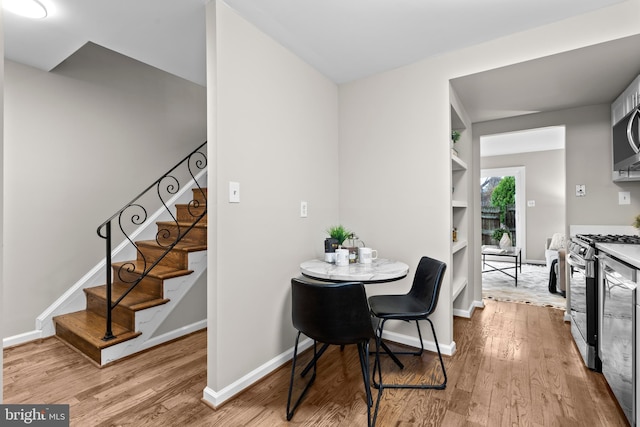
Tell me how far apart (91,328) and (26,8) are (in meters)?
2.25

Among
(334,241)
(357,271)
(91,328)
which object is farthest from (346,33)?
(91,328)

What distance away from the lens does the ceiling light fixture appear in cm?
189

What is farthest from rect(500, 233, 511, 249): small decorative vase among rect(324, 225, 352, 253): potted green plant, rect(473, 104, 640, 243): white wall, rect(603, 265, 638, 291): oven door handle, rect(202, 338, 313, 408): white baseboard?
rect(202, 338, 313, 408): white baseboard

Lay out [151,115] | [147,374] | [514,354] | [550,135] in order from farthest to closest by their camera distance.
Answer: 1. [550,135]
2. [151,115]
3. [514,354]
4. [147,374]

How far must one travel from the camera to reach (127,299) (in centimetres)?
274

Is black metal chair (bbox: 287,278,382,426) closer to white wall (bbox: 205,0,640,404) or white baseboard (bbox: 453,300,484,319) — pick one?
white wall (bbox: 205,0,640,404)

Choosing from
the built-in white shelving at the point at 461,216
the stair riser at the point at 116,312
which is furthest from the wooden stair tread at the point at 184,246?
the built-in white shelving at the point at 461,216

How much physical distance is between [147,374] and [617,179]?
13.8 feet

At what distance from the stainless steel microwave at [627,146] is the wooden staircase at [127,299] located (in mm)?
3470

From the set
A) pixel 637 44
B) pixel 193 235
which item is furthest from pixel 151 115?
pixel 637 44

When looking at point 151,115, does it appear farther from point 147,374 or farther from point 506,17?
point 506,17

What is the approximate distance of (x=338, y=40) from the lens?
2334 mm

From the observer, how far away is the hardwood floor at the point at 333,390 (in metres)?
1.78

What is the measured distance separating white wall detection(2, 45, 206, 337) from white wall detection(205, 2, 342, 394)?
1925 millimetres
